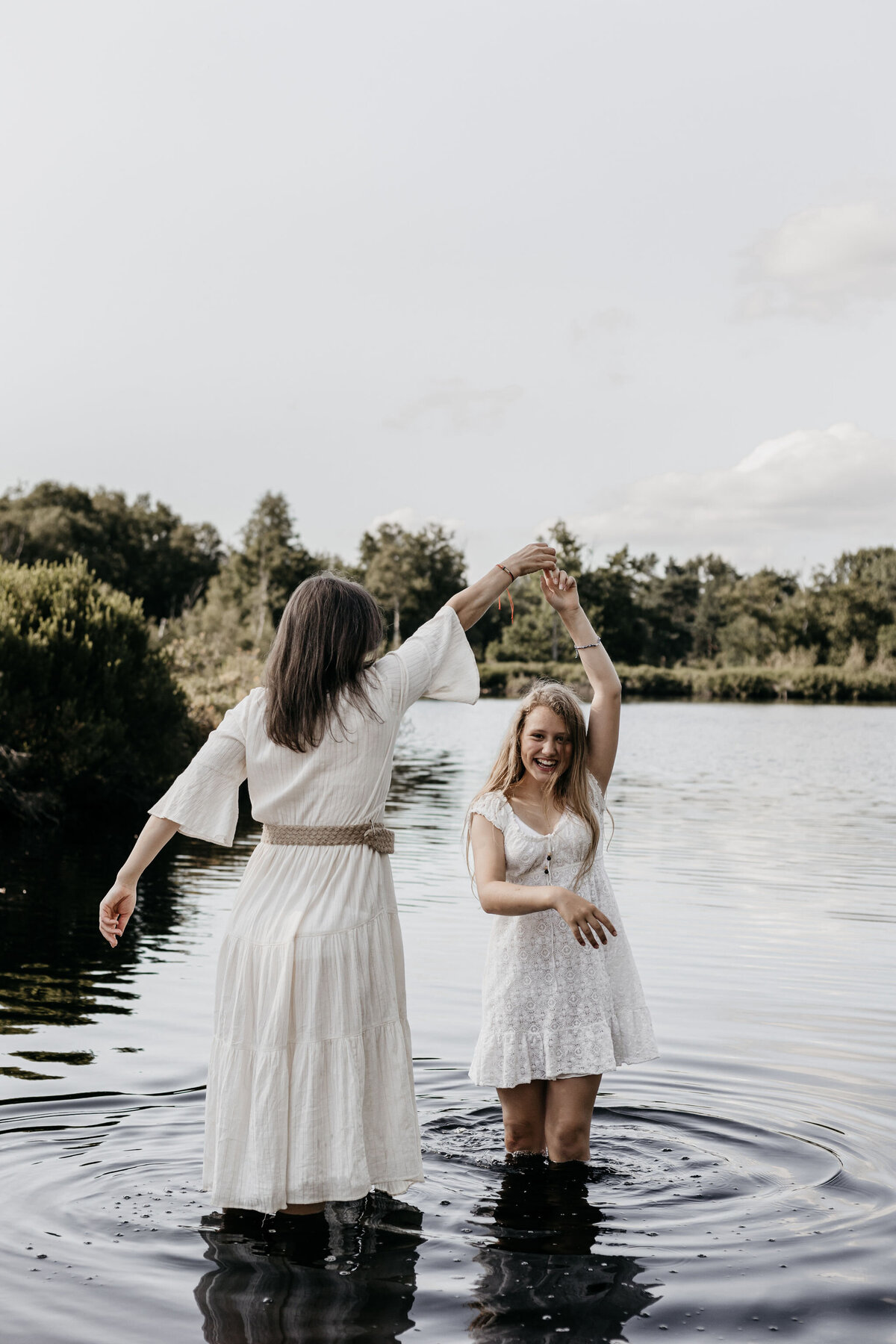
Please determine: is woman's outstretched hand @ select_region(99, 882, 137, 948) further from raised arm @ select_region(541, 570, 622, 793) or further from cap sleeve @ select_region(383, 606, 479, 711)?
raised arm @ select_region(541, 570, 622, 793)

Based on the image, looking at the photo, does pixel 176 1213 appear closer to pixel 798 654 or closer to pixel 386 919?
pixel 386 919

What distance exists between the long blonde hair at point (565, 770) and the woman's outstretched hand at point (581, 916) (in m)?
0.61

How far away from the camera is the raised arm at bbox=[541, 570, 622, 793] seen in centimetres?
461

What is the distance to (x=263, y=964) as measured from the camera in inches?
155

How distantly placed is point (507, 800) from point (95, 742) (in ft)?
48.6

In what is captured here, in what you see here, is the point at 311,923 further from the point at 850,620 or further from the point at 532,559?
the point at 850,620

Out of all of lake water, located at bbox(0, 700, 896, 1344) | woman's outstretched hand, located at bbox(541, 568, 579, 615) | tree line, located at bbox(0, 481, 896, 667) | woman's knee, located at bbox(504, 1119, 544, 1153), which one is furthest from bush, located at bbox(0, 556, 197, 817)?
tree line, located at bbox(0, 481, 896, 667)

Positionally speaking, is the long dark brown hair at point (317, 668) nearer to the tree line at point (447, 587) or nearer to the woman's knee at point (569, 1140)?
the woman's knee at point (569, 1140)

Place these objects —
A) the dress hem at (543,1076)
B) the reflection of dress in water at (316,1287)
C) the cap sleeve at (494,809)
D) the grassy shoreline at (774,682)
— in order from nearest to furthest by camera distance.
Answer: the reflection of dress in water at (316,1287), the dress hem at (543,1076), the cap sleeve at (494,809), the grassy shoreline at (774,682)

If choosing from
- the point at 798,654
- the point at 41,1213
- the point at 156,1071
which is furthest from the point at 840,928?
the point at 798,654

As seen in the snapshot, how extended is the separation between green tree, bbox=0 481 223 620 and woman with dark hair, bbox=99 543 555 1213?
59.8m

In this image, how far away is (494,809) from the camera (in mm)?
4547

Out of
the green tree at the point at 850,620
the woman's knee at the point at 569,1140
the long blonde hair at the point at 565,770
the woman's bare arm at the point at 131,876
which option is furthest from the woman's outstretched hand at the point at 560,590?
the green tree at the point at 850,620

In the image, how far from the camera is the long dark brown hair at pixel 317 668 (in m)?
3.91
